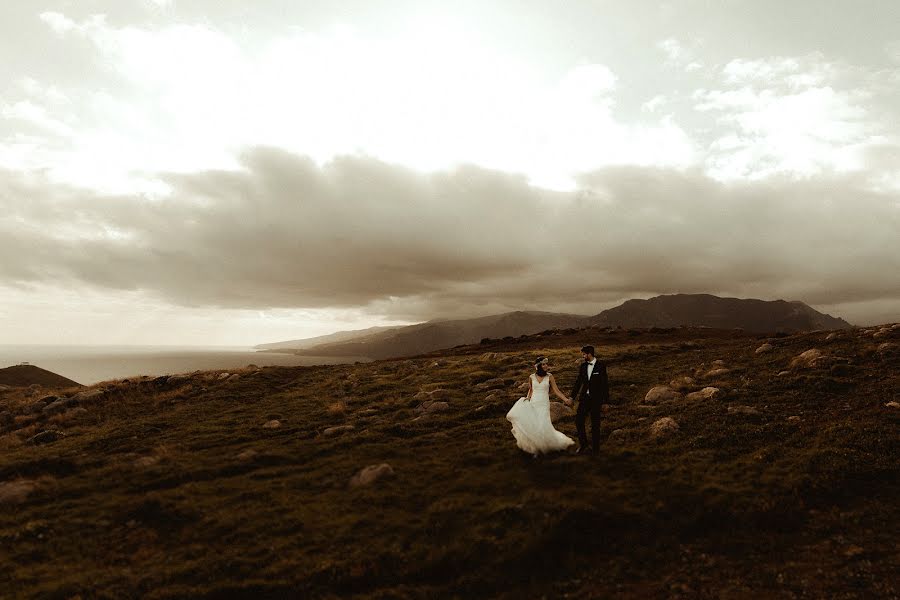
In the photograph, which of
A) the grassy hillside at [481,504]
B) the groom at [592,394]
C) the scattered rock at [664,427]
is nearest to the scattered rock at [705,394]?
the grassy hillside at [481,504]

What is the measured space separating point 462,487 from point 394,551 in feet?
12.0

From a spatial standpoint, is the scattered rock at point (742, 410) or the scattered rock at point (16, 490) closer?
the scattered rock at point (16, 490)

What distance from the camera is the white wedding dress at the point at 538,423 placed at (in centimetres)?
1488

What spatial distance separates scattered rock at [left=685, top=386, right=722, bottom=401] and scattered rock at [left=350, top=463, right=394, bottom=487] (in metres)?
15.4

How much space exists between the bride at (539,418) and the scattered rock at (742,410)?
829 cm

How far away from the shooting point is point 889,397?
17.7 meters

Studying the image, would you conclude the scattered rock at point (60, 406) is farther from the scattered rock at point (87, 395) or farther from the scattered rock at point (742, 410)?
the scattered rock at point (742, 410)

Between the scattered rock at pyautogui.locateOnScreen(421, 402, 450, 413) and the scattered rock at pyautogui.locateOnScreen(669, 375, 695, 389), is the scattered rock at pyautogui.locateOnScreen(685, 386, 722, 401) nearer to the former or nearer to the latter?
the scattered rock at pyautogui.locateOnScreen(669, 375, 695, 389)

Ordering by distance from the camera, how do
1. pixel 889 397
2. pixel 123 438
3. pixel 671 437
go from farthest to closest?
pixel 123 438 < pixel 889 397 < pixel 671 437

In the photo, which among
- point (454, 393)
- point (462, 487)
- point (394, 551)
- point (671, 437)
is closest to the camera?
point (394, 551)

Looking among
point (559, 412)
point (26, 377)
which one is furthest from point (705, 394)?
point (26, 377)

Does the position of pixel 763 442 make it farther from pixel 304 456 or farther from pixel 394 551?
pixel 304 456

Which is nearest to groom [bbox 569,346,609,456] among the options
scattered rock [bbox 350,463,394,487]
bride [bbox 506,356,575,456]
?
bride [bbox 506,356,575,456]

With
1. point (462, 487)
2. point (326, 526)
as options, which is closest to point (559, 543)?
point (462, 487)
